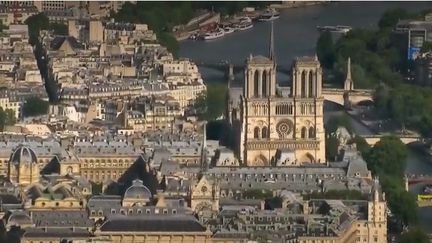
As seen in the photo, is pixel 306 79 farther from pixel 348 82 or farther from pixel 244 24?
pixel 244 24

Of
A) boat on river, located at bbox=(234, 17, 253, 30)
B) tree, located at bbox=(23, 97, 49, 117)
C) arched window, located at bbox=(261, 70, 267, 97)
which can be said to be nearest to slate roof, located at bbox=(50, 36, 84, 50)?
boat on river, located at bbox=(234, 17, 253, 30)

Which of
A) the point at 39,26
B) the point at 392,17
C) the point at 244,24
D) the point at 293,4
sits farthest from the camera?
the point at 293,4

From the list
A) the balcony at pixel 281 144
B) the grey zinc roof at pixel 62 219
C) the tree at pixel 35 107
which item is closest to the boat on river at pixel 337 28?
the tree at pixel 35 107

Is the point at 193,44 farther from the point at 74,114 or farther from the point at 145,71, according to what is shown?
the point at 74,114

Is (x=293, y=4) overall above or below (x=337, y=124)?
above

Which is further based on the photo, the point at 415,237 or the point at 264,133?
the point at 264,133

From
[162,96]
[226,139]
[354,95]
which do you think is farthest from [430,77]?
[226,139]

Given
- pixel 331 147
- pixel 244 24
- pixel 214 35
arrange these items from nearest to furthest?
pixel 331 147
pixel 214 35
pixel 244 24

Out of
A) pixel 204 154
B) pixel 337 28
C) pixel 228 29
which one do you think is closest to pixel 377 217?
pixel 204 154
